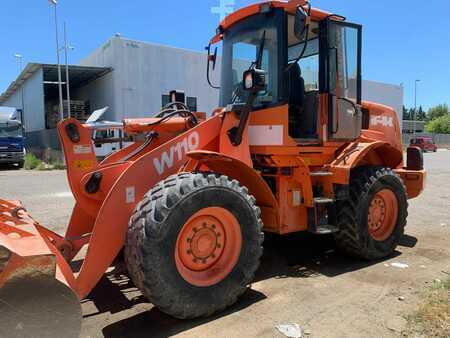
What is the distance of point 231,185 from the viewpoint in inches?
154

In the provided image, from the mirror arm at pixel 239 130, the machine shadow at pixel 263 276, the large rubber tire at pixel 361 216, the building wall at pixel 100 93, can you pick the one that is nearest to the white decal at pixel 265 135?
the mirror arm at pixel 239 130

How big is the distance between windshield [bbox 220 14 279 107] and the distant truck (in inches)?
779

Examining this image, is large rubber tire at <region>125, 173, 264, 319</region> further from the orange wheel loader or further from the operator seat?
the operator seat

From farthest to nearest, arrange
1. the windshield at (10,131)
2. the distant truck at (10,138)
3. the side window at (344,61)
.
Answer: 1. the windshield at (10,131)
2. the distant truck at (10,138)
3. the side window at (344,61)

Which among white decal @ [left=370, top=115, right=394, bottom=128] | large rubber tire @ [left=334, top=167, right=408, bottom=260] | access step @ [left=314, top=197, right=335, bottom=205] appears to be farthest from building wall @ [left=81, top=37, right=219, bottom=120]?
access step @ [left=314, top=197, right=335, bottom=205]

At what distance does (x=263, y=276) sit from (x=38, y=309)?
273cm

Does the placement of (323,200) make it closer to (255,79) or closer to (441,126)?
(255,79)

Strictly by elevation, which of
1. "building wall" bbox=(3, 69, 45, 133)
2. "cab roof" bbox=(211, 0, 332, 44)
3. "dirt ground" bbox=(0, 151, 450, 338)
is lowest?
"dirt ground" bbox=(0, 151, 450, 338)

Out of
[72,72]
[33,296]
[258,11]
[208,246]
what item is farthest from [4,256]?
[72,72]

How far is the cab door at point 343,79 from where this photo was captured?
5.27 metres

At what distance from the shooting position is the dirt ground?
3572 mm

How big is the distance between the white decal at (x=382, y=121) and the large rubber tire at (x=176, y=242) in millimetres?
3107

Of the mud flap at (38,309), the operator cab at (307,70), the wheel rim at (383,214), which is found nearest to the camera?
the mud flap at (38,309)

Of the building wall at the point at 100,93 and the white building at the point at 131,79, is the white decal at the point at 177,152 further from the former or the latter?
the building wall at the point at 100,93
